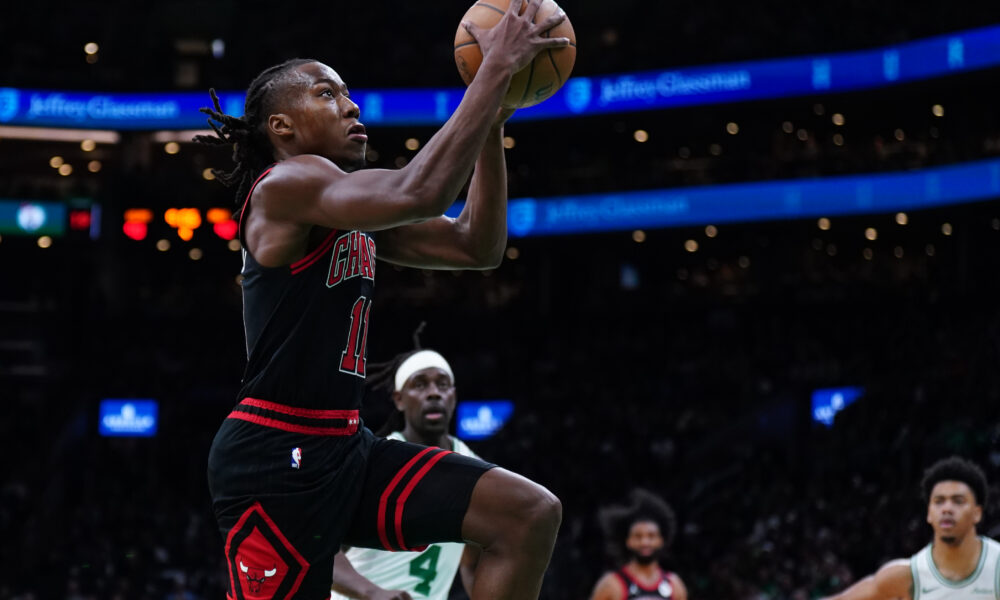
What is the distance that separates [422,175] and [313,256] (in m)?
0.53

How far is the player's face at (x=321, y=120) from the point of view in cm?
421

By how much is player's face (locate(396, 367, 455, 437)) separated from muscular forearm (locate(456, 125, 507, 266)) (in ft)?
8.47

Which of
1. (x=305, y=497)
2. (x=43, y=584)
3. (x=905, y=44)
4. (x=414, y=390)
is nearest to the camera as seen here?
(x=305, y=497)

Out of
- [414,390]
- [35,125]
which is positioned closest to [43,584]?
[35,125]

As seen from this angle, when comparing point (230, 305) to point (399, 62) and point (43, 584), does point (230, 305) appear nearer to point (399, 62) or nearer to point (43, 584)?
point (399, 62)

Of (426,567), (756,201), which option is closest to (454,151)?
(426,567)

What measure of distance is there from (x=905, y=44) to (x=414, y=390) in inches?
811

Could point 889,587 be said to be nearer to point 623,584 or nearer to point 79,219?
point 623,584

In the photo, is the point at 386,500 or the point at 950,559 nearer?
the point at 386,500

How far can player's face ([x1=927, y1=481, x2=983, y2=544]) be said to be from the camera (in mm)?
7281

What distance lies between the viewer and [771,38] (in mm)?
27125

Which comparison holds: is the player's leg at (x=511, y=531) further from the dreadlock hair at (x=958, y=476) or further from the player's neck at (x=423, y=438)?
the dreadlock hair at (x=958, y=476)

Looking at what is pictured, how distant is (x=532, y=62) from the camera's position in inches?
161

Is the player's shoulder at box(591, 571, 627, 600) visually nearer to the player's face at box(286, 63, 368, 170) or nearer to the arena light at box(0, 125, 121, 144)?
the player's face at box(286, 63, 368, 170)
